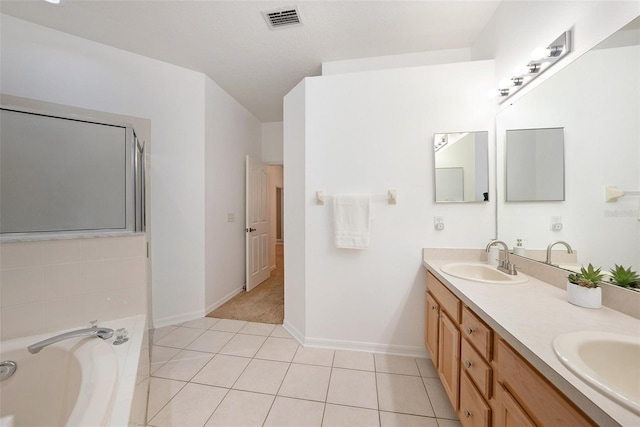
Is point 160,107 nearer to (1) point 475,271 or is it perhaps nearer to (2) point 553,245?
(1) point 475,271

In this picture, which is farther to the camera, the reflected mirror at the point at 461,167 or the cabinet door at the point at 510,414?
the reflected mirror at the point at 461,167

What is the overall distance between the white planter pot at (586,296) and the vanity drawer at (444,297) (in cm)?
45

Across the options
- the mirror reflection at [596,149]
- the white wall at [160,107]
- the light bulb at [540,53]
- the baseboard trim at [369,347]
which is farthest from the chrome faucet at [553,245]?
the white wall at [160,107]

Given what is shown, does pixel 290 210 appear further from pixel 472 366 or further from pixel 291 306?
pixel 472 366

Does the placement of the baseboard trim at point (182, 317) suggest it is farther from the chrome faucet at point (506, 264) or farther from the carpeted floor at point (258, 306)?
the chrome faucet at point (506, 264)

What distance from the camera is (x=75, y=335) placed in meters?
1.17

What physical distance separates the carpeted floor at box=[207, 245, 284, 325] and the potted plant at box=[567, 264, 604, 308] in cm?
230

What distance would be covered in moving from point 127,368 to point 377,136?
7.07ft

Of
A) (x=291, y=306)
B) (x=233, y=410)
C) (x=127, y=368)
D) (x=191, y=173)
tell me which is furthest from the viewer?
(x=191, y=173)

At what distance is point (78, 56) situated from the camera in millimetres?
2111

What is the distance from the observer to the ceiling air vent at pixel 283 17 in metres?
1.81

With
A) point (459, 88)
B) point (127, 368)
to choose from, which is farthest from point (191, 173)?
point (459, 88)

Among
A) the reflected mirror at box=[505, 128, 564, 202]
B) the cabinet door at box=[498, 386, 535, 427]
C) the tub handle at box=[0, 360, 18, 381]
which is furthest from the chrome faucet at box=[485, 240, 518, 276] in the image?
the tub handle at box=[0, 360, 18, 381]

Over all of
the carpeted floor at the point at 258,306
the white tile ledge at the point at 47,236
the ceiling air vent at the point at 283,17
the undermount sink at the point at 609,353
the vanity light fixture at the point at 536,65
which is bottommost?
the carpeted floor at the point at 258,306
